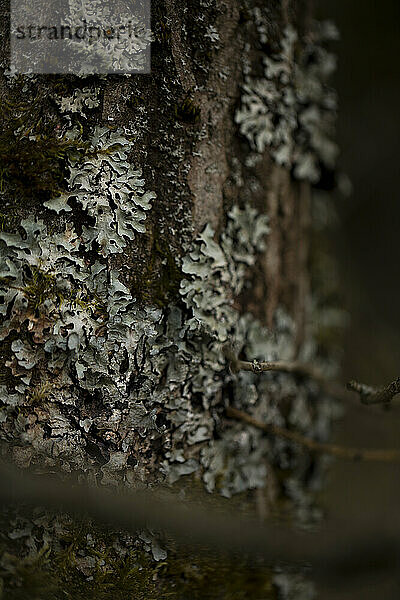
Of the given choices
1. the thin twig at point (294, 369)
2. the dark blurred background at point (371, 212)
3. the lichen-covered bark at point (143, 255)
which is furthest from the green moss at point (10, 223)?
the dark blurred background at point (371, 212)

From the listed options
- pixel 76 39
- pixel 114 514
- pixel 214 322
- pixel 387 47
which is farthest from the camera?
pixel 387 47

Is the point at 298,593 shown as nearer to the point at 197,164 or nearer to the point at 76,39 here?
the point at 197,164

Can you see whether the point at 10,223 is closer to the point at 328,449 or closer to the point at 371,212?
the point at 328,449

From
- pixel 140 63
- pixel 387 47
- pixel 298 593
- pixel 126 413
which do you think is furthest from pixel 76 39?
pixel 387 47

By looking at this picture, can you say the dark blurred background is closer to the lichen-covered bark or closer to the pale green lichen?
the pale green lichen

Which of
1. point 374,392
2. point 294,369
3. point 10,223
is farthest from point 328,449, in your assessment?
point 10,223

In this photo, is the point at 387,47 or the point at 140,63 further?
the point at 387,47
